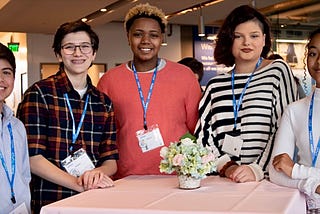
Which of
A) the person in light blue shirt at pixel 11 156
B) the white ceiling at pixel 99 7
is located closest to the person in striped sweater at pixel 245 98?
the person in light blue shirt at pixel 11 156

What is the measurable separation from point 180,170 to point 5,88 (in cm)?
90

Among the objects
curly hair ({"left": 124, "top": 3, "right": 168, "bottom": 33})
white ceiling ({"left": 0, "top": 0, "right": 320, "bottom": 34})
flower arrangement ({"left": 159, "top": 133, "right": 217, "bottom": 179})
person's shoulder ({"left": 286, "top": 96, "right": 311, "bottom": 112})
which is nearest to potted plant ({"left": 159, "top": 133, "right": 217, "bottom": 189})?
flower arrangement ({"left": 159, "top": 133, "right": 217, "bottom": 179})

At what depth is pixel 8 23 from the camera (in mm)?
9781

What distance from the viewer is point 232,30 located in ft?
8.63

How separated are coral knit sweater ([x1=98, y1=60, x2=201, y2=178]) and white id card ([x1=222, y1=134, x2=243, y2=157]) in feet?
1.43

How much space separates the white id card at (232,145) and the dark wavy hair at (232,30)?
1.55 feet

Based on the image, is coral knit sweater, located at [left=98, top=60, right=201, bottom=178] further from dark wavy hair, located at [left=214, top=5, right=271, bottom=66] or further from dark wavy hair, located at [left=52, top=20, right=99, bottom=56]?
dark wavy hair, located at [left=52, top=20, right=99, bottom=56]

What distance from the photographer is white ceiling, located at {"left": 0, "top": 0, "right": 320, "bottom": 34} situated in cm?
797

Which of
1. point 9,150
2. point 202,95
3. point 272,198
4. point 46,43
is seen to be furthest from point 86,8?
point 272,198

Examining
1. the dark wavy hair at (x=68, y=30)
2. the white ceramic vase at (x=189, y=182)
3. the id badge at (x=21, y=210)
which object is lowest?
the id badge at (x=21, y=210)

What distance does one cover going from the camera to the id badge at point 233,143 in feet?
8.23

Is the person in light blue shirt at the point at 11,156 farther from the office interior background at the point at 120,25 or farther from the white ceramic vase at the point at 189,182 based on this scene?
the office interior background at the point at 120,25

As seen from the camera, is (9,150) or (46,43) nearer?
(9,150)

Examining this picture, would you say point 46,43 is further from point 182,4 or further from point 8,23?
point 182,4
